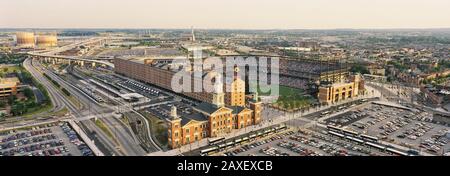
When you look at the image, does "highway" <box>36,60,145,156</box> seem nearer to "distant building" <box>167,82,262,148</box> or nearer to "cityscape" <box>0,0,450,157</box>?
"cityscape" <box>0,0,450,157</box>

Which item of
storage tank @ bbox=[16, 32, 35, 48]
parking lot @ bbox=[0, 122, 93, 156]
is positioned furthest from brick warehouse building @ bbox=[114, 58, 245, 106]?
storage tank @ bbox=[16, 32, 35, 48]

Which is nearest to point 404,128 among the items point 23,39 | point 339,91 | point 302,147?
point 302,147

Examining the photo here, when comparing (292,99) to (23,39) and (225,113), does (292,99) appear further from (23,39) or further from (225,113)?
(23,39)

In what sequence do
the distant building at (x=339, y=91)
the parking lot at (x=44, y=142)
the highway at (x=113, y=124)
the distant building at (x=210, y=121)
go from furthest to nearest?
the distant building at (x=339, y=91) < the distant building at (x=210, y=121) < the highway at (x=113, y=124) < the parking lot at (x=44, y=142)

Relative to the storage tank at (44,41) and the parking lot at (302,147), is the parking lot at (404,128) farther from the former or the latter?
the storage tank at (44,41)

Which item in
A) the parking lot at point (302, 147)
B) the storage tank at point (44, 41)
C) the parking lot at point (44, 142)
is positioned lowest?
the parking lot at point (302, 147)

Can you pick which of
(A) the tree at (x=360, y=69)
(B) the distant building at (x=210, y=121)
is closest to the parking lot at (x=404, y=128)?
(B) the distant building at (x=210, y=121)
